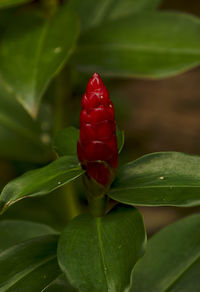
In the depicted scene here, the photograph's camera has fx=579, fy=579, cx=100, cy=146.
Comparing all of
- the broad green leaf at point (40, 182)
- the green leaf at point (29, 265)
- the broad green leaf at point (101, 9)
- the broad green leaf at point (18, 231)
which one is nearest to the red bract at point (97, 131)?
the broad green leaf at point (40, 182)

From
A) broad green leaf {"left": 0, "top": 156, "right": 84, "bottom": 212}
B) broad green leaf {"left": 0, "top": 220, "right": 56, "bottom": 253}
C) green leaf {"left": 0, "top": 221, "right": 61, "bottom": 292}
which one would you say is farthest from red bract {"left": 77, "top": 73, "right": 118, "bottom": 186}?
broad green leaf {"left": 0, "top": 220, "right": 56, "bottom": 253}

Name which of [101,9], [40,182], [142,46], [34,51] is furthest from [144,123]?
[40,182]

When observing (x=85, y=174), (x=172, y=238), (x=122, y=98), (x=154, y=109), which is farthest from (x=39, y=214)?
(x=154, y=109)

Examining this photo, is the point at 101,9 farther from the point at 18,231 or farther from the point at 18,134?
the point at 18,231

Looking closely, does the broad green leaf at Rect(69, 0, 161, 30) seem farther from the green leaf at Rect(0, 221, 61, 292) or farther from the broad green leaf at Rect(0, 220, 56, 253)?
the green leaf at Rect(0, 221, 61, 292)

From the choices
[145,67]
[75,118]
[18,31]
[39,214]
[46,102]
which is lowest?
[39,214]

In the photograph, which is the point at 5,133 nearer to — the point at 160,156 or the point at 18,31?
the point at 18,31
